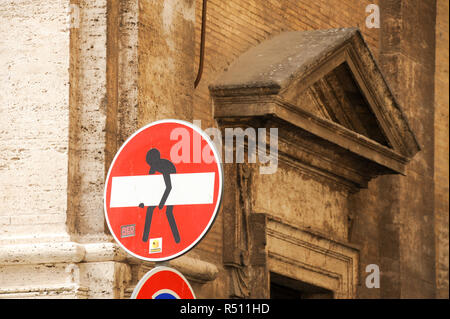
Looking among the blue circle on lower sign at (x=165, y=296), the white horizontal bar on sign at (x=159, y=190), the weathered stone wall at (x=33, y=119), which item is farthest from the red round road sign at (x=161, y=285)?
the weathered stone wall at (x=33, y=119)

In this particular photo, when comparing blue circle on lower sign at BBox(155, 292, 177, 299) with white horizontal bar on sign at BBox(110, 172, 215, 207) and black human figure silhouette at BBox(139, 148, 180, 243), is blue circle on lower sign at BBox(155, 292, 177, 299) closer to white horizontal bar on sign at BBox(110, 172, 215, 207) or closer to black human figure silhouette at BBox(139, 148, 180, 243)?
black human figure silhouette at BBox(139, 148, 180, 243)

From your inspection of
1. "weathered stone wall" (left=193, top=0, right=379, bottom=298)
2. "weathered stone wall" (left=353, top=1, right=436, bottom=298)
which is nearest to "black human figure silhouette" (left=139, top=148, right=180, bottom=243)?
"weathered stone wall" (left=193, top=0, right=379, bottom=298)

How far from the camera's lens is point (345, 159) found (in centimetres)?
1091

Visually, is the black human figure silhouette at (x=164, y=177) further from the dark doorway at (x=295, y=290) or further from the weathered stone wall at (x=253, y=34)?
the dark doorway at (x=295, y=290)

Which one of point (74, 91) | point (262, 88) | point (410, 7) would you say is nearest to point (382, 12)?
point (410, 7)

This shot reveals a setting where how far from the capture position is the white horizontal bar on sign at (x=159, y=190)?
18.6ft

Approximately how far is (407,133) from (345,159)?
70 cm

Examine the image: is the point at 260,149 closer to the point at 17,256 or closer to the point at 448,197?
the point at 17,256

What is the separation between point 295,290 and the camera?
10.9 metres

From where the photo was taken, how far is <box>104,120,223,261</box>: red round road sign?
559 centimetres

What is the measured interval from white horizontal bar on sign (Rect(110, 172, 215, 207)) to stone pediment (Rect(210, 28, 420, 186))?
3.46 metres

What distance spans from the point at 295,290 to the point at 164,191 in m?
5.33

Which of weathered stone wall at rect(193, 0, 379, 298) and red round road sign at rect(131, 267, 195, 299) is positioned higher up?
weathered stone wall at rect(193, 0, 379, 298)

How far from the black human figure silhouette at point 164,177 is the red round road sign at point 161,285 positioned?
16 centimetres
